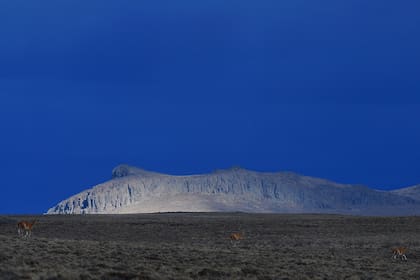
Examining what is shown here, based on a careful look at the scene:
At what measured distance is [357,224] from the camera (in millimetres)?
63812

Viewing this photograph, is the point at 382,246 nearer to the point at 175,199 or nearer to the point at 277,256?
the point at 277,256

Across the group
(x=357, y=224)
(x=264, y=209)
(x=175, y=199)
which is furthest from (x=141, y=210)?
(x=357, y=224)

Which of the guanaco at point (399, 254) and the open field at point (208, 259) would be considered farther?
the guanaco at point (399, 254)

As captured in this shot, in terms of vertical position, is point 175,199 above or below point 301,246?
above

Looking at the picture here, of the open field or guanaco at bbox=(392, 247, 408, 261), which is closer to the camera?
the open field

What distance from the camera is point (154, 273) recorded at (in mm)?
23688

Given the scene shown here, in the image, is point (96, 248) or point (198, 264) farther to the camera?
point (96, 248)

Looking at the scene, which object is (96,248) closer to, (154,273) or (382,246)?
(154,273)

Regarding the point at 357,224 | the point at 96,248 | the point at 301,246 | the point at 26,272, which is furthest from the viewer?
the point at 357,224

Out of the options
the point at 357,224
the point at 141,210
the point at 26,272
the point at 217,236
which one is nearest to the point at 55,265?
the point at 26,272

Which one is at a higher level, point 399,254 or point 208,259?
point 399,254

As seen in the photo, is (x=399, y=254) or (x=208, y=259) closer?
(x=208, y=259)

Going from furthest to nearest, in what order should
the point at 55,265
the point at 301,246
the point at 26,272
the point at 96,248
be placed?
the point at 301,246 < the point at 96,248 < the point at 55,265 < the point at 26,272

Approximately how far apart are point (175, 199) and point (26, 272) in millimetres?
174144
